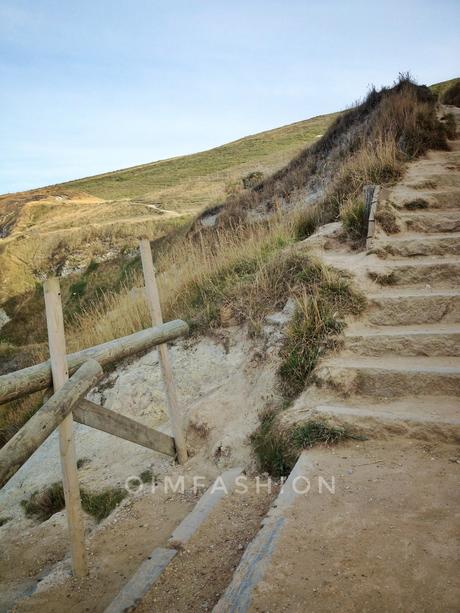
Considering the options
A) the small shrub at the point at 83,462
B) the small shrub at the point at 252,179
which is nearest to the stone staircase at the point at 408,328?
the small shrub at the point at 83,462

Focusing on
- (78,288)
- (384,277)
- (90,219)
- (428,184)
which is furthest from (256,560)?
(90,219)

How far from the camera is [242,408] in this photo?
14.6ft

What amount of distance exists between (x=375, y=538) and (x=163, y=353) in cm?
241

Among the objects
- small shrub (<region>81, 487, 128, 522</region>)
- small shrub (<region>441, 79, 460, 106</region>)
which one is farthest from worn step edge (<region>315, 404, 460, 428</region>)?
small shrub (<region>441, 79, 460, 106</region>)

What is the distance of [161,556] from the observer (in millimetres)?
2764

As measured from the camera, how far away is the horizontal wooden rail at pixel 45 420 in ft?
7.52

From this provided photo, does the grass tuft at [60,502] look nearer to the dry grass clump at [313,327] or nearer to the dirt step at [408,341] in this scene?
the dry grass clump at [313,327]

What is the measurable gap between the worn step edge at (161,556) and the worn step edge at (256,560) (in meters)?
0.60

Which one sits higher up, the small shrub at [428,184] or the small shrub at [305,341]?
the small shrub at [428,184]

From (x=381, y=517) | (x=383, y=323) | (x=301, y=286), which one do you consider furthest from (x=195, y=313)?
(x=381, y=517)

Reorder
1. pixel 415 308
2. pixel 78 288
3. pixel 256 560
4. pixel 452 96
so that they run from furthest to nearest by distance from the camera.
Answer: pixel 78 288 → pixel 452 96 → pixel 415 308 → pixel 256 560

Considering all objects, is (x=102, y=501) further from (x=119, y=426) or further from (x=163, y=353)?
(x=163, y=353)

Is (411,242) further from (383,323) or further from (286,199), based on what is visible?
(286,199)

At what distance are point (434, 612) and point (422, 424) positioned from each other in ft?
4.96
